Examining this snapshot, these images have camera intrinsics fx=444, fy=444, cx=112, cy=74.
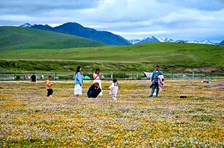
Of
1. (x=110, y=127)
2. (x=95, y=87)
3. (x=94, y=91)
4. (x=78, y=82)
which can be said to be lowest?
(x=110, y=127)

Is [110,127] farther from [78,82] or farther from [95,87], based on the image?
[78,82]

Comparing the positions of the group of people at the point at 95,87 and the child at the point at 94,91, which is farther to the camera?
the child at the point at 94,91

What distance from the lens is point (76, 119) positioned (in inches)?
920

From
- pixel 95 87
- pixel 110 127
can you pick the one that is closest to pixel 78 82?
pixel 95 87

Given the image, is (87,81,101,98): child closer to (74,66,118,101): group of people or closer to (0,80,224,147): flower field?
(74,66,118,101): group of people

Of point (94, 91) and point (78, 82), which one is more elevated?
point (78, 82)

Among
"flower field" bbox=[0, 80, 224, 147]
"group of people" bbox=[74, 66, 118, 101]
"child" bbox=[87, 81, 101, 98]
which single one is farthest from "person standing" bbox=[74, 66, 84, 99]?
"flower field" bbox=[0, 80, 224, 147]

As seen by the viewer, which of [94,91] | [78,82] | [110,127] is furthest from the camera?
[78,82]

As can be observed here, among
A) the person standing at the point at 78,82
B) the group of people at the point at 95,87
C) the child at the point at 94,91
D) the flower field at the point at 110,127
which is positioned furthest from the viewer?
the person standing at the point at 78,82

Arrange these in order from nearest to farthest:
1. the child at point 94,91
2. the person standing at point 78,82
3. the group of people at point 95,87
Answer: the group of people at point 95,87 → the child at point 94,91 → the person standing at point 78,82

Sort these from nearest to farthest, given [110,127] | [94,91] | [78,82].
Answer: [110,127], [94,91], [78,82]

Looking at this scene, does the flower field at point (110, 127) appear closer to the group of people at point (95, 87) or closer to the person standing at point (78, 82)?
the group of people at point (95, 87)

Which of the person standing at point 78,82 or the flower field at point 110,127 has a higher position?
the person standing at point 78,82

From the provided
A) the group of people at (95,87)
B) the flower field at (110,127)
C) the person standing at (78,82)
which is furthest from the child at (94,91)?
the flower field at (110,127)
